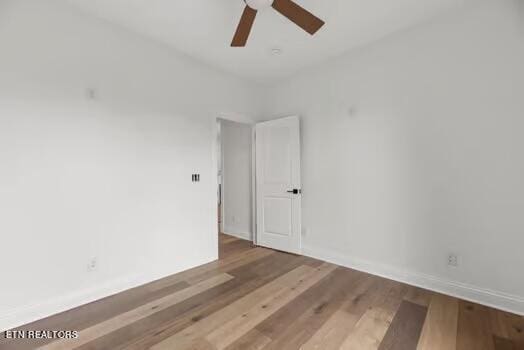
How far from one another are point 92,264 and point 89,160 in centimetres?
103

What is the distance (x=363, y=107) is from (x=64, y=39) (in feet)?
10.8

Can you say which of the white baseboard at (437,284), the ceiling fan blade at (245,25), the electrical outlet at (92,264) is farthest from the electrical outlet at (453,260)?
the electrical outlet at (92,264)

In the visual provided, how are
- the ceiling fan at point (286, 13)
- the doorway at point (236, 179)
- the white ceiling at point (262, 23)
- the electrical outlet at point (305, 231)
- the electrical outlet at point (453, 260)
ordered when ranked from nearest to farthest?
the ceiling fan at point (286, 13) < the white ceiling at point (262, 23) < the electrical outlet at point (453, 260) < the electrical outlet at point (305, 231) < the doorway at point (236, 179)

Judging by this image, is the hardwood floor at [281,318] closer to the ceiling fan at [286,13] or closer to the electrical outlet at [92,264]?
the electrical outlet at [92,264]

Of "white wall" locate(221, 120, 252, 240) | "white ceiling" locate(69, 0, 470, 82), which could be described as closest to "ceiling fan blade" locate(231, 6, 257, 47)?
"white ceiling" locate(69, 0, 470, 82)

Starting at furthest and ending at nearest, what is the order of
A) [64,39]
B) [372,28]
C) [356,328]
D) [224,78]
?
1. [224,78]
2. [372,28]
3. [64,39]
4. [356,328]

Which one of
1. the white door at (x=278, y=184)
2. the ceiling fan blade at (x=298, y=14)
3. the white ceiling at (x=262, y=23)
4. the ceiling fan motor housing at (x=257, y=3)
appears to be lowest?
the white door at (x=278, y=184)

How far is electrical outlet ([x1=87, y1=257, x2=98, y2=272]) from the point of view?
2.30 m

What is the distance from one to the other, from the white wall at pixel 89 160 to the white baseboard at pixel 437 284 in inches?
75.8

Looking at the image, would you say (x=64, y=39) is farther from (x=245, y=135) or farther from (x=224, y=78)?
(x=245, y=135)

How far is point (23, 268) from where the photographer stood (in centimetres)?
196

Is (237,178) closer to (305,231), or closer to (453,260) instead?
(305,231)

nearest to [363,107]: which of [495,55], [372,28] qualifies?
[372,28]

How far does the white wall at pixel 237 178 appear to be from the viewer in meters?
4.38
